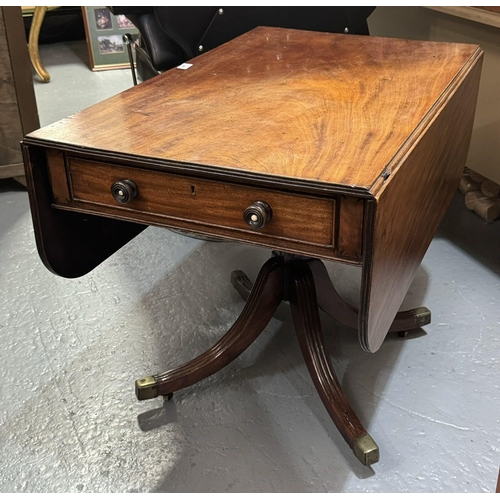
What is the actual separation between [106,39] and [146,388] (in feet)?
9.95

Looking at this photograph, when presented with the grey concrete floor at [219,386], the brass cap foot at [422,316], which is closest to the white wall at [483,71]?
the grey concrete floor at [219,386]

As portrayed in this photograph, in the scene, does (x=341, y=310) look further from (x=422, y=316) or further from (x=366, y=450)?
(x=366, y=450)

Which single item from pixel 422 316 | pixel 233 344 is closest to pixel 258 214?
pixel 233 344

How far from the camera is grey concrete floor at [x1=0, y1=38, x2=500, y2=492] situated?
1.38 meters

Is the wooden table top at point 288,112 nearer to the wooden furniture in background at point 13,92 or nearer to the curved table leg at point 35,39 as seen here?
the wooden furniture in background at point 13,92

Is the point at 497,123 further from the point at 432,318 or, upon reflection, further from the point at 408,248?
the point at 408,248

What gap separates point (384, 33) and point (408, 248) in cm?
166

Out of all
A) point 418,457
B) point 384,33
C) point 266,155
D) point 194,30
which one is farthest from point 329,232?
point 384,33

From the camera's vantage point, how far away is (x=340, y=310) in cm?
168

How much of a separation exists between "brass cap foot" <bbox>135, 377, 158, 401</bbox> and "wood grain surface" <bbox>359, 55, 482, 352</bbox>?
586mm

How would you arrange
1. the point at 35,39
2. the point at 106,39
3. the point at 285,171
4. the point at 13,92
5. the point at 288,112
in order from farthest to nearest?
the point at 106,39 → the point at 35,39 → the point at 13,92 → the point at 288,112 → the point at 285,171

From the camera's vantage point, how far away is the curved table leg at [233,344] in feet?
5.04

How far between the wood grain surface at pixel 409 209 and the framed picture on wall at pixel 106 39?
9.35ft

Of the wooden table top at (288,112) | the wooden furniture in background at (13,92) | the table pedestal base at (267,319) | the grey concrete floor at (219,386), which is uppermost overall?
the wooden table top at (288,112)
